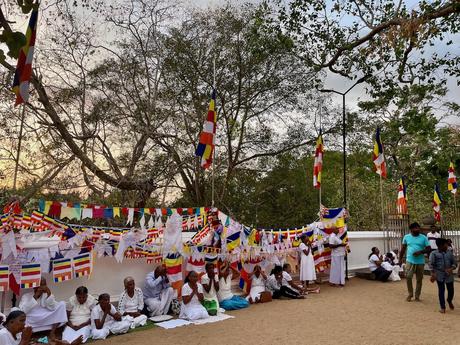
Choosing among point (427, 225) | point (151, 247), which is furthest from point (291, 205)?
point (151, 247)

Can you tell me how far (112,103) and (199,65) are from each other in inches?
145

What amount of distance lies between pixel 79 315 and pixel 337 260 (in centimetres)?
783

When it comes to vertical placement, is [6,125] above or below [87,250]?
above

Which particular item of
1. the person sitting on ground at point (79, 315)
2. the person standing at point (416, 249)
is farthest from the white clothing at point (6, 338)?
the person standing at point (416, 249)

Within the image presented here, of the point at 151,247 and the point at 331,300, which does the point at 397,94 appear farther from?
the point at 151,247

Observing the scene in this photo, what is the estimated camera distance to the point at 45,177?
13648 millimetres

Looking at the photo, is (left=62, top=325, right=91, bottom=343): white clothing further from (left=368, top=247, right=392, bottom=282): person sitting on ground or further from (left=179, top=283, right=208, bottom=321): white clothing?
(left=368, top=247, right=392, bottom=282): person sitting on ground

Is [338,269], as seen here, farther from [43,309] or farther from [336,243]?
[43,309]

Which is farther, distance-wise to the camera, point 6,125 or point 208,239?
point 6,125

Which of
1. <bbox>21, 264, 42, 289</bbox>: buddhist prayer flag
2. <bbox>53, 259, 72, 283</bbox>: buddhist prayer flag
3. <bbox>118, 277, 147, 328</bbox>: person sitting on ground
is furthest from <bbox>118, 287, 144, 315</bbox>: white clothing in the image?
<bbox>21, 264, 42, 289</bbox>: buddhist prayer flag

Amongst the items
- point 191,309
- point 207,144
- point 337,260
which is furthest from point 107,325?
point 337,260

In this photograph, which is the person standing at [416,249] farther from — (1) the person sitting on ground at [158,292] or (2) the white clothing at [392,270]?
(1) the person sitting on ground at [158,292]

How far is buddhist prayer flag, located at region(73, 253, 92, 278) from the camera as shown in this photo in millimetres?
7648

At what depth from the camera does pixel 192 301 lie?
838cm
